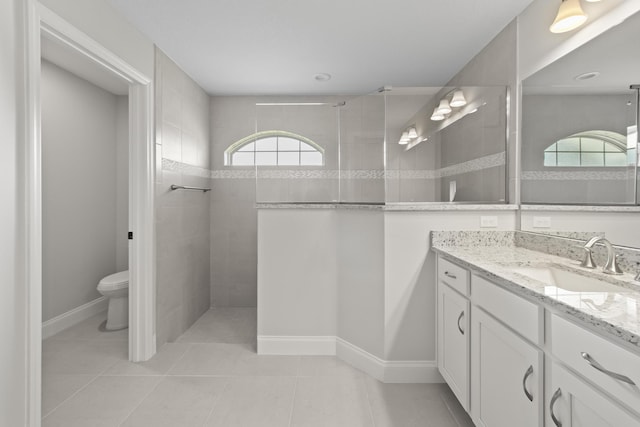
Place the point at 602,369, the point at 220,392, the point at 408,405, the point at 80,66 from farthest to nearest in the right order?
the point at 80,66 → the point at 220,392 → the point at 408,405 → the point at 602,369

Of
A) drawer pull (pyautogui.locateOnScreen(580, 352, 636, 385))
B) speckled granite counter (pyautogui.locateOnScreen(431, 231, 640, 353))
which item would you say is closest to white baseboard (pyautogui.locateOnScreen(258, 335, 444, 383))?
speckled granite counter (pyautogui.locateOnScreen(431, 231, 640, 353))

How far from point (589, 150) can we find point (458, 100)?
1.18 meters

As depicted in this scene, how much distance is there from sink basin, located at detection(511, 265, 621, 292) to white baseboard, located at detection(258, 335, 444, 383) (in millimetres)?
973

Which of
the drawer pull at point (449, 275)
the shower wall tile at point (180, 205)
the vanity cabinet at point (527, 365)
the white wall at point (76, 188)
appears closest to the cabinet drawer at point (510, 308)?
the vanity cabinet at point (527, 365)

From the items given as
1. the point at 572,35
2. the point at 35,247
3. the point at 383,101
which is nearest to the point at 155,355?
the point at 35,247

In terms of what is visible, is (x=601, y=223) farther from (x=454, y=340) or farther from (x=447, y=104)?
(x=447, y=104)

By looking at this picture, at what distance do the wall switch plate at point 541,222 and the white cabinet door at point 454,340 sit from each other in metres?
0.69

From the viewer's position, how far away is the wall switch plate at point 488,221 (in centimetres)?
219

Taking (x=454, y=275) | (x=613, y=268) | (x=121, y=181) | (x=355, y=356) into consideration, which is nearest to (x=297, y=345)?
(x=355, y=356)

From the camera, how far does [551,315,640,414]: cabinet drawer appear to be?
2.53ft

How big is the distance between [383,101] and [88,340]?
10.4ft

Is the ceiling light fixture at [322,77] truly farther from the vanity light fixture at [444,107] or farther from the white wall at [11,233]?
the white wall at [11,233]

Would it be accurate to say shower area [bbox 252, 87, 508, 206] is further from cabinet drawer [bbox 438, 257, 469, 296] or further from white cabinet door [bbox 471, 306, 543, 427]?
white cabinet door [bbox 471, 306, 543, 427]

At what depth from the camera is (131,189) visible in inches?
96.8
